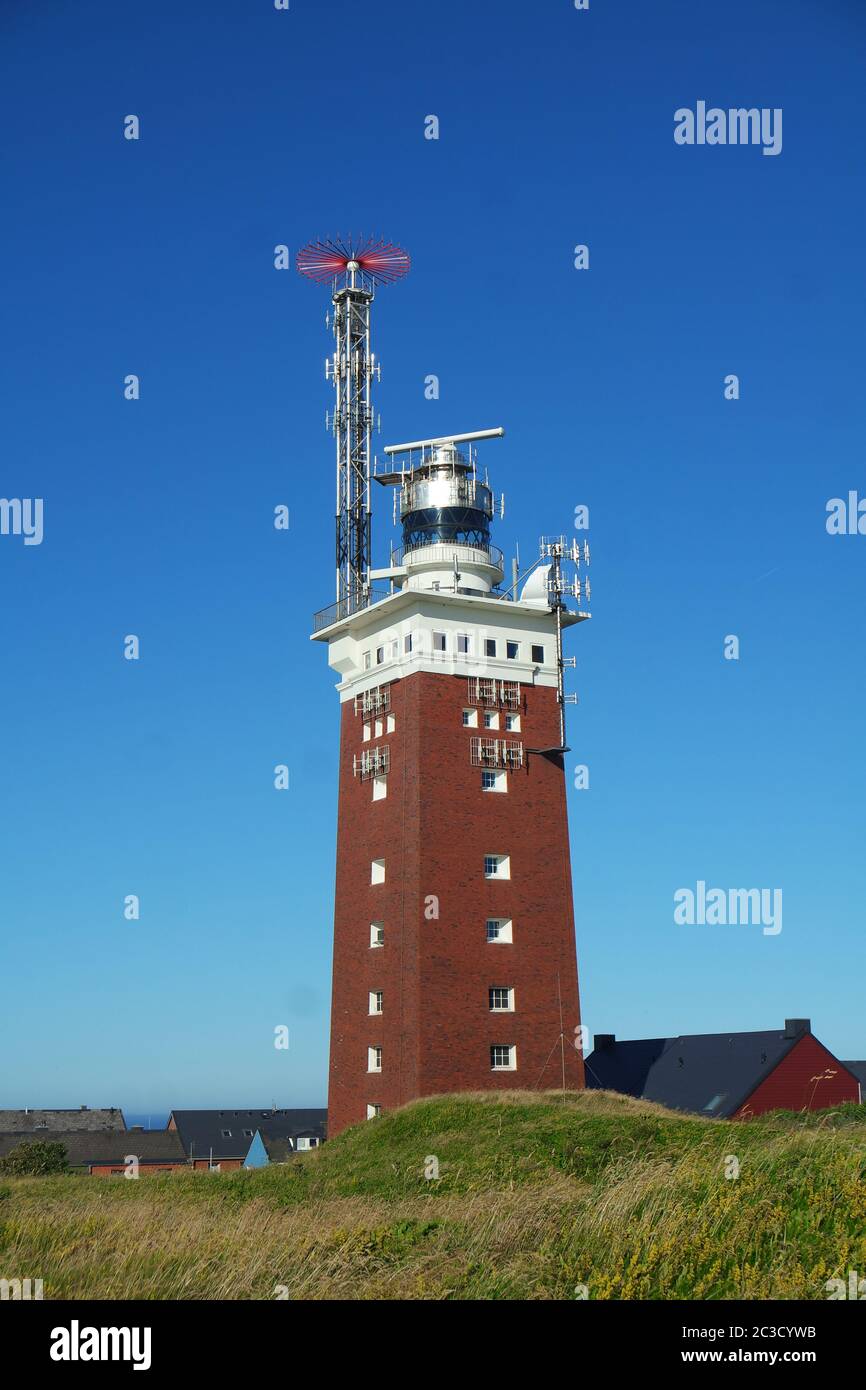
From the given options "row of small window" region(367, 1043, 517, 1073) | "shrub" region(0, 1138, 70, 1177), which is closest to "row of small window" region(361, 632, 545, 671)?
"row of small window" region(367, 1043, 517, 1073)

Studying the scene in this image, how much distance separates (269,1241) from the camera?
65.1ft

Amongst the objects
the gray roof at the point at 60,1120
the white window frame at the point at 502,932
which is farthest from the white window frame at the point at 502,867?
the gray roof at the point at 60,1120

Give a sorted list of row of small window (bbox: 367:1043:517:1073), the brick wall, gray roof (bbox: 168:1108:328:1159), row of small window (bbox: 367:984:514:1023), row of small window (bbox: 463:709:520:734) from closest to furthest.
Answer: the brick wall → row of small window (bbox: 367:1043:517:1073) → row of small window (bbox: 367:984:514:1023) → row of small window (bbox: 463:709:520:734) → gray roof (bbox: 168:1108:328:1159)

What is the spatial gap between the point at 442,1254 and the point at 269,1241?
8.57ft

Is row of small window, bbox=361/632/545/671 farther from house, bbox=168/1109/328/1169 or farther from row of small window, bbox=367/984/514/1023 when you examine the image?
house, bbox=168/1109/328/1169

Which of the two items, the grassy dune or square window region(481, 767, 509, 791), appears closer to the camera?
the grassy dune

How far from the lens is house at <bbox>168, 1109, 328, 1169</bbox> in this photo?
108 meters

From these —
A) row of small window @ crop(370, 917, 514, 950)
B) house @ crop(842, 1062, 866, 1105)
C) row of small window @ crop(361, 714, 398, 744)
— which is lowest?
house @ crop(842, 1062, 866, 1105)

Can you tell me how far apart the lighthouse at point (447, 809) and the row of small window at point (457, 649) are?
8 cm

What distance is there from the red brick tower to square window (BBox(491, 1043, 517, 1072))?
0.06 metres

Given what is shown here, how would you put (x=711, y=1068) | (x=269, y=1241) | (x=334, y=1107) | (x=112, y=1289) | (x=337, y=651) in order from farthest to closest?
1. (x=711, y=1068)
2. (x=337, y=651)
3. (x=334, y=1107)
4. (x=269, y=1241)
5. (x=112, y=1289)

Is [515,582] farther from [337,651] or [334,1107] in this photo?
[334,1107]

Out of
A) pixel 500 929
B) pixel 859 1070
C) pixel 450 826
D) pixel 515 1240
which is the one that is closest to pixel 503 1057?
pixel 500 929
